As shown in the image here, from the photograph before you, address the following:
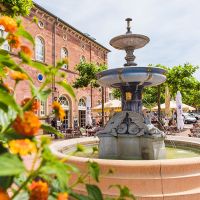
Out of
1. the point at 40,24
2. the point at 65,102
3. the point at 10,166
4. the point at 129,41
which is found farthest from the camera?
the point at 65,102

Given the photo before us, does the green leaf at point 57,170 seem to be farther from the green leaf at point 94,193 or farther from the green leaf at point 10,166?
the green leaf at point 94,193

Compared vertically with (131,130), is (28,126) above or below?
above

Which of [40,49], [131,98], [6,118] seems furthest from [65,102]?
[6,118]

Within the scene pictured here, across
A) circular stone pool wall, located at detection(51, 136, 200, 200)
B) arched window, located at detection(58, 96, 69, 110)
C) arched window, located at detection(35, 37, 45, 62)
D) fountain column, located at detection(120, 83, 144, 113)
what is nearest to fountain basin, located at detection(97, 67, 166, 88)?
fountain column, located at detection(120, 83, 144, 113)

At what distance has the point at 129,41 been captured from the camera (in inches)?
288

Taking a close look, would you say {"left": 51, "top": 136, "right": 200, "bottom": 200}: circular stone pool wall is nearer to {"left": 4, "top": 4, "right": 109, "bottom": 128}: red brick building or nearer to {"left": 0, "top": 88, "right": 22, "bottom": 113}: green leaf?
{"left": 0, "top": 88, "right": 22, "bottom": 113}: green leaf

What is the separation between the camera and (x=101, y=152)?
6680 mm

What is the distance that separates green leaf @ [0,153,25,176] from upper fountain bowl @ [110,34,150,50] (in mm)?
6635

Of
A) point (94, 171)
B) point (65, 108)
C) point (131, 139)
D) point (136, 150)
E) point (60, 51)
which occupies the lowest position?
point (136, 150)

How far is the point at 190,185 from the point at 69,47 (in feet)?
78.0

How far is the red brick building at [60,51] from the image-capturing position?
21125 mm

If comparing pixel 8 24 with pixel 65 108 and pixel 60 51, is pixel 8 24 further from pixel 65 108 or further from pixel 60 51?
pixel 60 51

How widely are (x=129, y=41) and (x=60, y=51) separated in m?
18.6

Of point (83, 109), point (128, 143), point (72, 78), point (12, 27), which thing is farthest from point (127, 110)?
point (83, 109)
